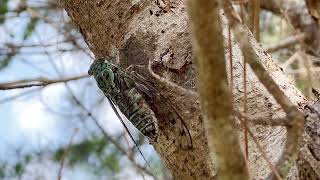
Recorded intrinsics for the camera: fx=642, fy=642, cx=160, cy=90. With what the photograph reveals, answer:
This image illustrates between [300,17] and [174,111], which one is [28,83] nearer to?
[174,111]

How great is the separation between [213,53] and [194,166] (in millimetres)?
395

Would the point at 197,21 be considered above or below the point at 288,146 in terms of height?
above

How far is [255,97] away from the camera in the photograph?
0.84 m

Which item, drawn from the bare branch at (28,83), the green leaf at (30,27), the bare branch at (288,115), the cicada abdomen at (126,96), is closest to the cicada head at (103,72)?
the cicada abdomen at (126,96)

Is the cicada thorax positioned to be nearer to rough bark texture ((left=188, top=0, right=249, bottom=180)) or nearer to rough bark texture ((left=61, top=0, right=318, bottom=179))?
rough bark texture ((left=61, top=0, right=318, bottom=179))

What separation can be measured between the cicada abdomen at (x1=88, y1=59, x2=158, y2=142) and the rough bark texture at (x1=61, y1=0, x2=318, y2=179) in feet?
0.05

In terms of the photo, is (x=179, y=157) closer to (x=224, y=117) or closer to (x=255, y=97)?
(x=255, y=97)

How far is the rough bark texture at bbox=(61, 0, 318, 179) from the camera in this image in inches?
32.6

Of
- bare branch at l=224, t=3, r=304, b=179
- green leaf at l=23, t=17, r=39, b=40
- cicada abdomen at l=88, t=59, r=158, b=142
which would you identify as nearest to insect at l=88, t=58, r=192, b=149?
cicada abdomen at l=88, t=59, r=158, b=142

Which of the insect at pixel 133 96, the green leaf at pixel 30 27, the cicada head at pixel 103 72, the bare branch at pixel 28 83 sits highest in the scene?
the green leaf at pixel 30 27

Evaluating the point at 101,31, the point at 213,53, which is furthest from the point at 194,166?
the point at 213,53

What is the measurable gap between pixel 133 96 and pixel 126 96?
0.09 ft

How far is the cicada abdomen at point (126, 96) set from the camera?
0.91m

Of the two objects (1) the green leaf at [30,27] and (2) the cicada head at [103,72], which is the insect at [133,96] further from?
(1) the green leaf at [30,27]
